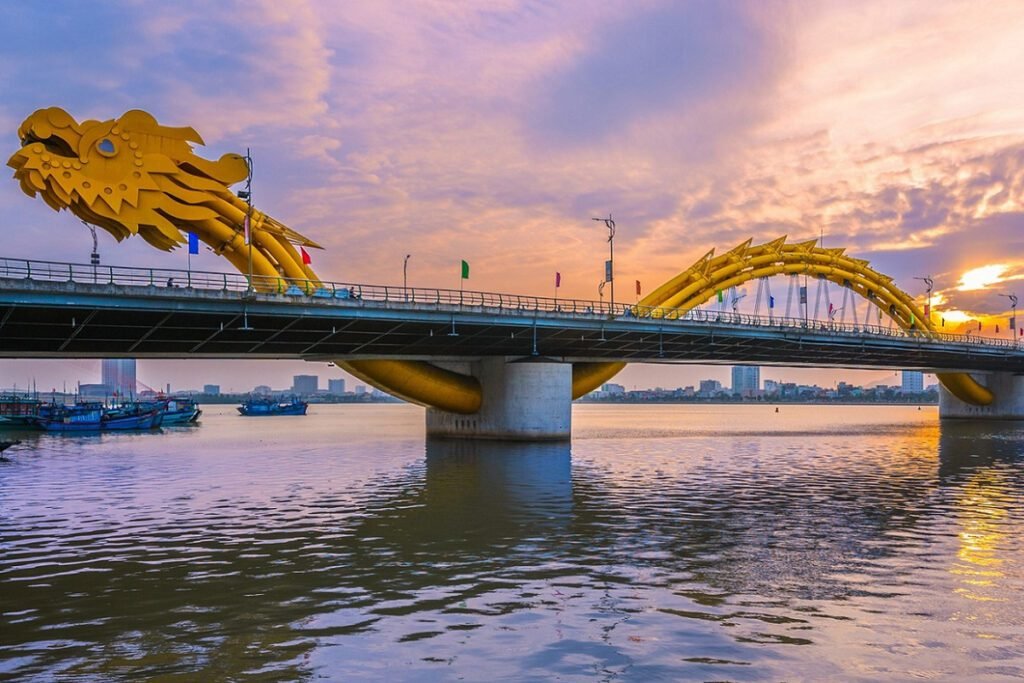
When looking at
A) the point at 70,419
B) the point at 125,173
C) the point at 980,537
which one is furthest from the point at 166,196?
the point at 980,537

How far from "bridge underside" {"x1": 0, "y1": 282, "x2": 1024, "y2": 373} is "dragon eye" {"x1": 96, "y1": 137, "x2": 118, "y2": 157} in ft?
43.2

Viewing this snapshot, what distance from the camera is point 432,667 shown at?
14.2 m

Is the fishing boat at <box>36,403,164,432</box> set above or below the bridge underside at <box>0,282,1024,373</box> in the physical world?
below

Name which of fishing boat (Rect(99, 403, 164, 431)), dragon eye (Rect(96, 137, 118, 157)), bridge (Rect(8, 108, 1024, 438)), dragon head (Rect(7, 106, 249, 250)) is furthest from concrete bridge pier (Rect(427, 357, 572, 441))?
fishing boat (Rect(99, 403, 164, 431))

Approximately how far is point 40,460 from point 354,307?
2342 centimetres

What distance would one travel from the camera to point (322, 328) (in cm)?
5794

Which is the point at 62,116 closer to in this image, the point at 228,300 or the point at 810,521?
the point at 228,300

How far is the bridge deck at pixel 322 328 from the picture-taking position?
4769 centimetres

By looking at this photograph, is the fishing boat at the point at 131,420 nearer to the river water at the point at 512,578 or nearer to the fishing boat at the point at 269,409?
the river water at the point at 512,578

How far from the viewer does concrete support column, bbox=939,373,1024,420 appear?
129 metres

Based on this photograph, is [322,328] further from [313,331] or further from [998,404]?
[998,404]

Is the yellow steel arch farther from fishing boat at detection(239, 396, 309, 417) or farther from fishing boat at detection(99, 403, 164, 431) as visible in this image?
fishing boat at detection(239, 396, 309, 417)

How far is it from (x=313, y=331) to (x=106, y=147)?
18582mm

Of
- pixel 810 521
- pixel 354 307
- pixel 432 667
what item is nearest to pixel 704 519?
pixel 810 521
